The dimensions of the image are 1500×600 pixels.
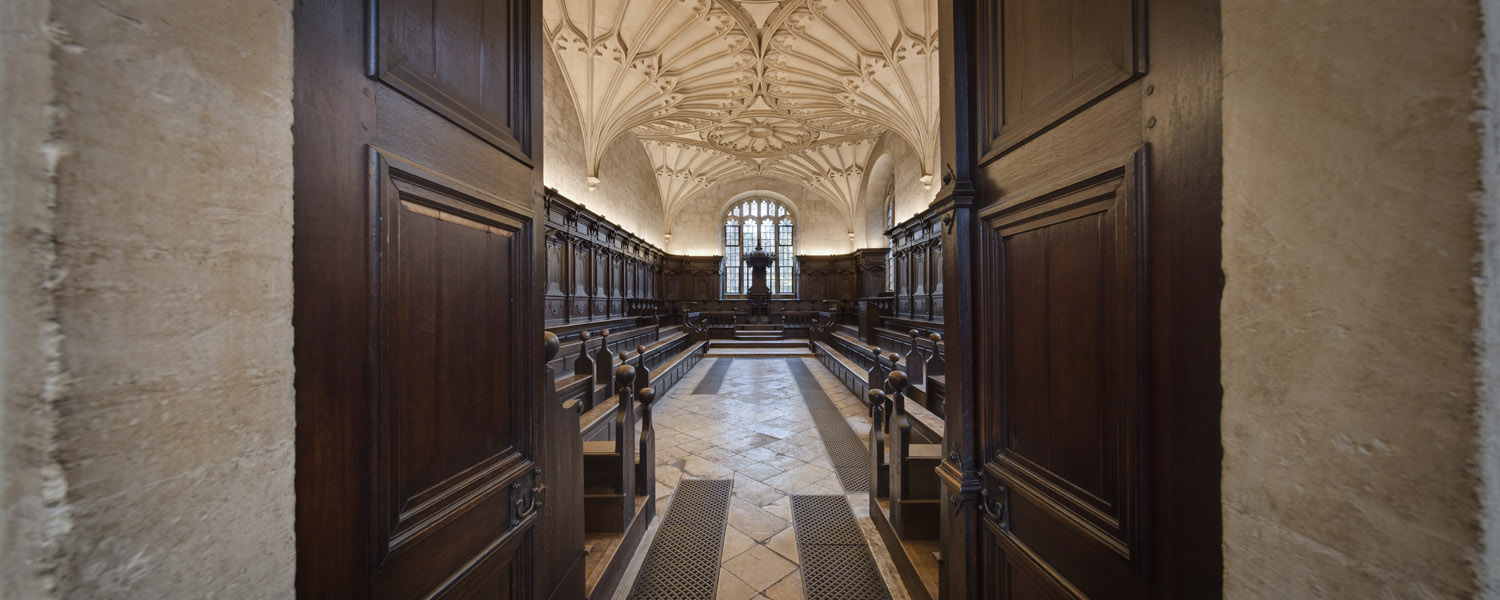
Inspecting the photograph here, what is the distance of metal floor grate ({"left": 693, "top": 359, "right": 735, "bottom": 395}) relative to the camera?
7500 millimetres

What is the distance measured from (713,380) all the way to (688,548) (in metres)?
5.63

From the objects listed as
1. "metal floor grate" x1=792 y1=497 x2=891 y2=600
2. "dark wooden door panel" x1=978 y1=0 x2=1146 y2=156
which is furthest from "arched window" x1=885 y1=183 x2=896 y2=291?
"dark wooden door panel" x1=978 y1=0 x2=1146 y2=156

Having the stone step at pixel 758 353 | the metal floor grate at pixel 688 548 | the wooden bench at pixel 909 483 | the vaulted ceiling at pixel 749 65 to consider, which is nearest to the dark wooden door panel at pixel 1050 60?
the wooden bench at pixel 909 483

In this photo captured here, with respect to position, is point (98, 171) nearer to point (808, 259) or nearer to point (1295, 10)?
point (1295, 10)

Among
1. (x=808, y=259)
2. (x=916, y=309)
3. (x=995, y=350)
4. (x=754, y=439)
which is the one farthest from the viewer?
(x=808, y=259)

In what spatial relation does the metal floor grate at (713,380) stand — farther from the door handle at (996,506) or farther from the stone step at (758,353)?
the door handle at (996,506)

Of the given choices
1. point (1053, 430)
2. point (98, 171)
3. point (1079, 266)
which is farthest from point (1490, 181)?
point (98, 171)

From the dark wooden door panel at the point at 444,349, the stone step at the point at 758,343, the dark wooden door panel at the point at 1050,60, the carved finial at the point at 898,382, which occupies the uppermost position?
the dark wooden door panel at the point at 1050,60

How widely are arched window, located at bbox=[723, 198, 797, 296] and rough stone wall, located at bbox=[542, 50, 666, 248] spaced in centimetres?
268

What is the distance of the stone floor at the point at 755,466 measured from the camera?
2.55 meters

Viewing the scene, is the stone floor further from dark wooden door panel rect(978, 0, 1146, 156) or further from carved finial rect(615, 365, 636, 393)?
dark wooden door panel rect(978, 0, 1146, 156)

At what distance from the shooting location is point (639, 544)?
2.82 m

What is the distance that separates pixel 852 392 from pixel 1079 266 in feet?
20.8

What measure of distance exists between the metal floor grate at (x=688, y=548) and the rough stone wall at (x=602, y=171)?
592cm
